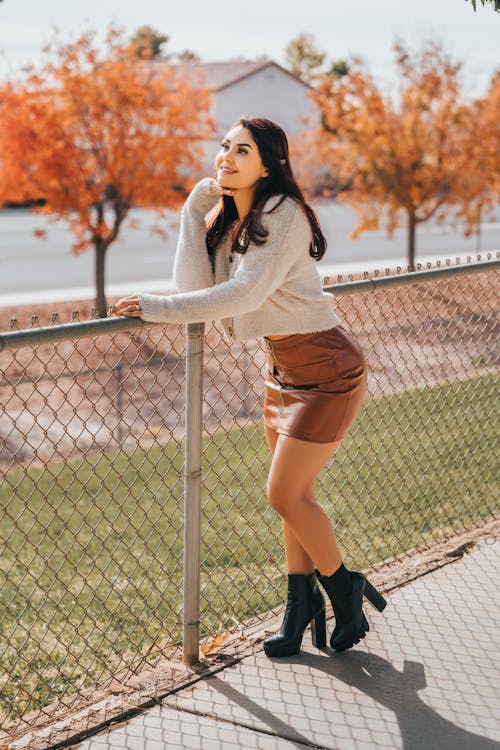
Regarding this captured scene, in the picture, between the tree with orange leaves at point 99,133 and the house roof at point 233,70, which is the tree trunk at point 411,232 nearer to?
the tree with orange leaves at point 99,133

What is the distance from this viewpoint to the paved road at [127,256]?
1912 centimetres

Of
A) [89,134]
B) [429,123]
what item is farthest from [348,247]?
[89,134]

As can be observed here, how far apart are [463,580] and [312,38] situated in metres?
70.2

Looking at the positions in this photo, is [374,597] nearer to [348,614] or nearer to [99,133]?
[348,614]

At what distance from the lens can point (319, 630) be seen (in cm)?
368

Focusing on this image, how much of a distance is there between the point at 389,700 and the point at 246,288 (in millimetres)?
1393

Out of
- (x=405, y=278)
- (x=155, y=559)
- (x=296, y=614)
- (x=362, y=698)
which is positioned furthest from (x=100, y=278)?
(x=362, y=698)

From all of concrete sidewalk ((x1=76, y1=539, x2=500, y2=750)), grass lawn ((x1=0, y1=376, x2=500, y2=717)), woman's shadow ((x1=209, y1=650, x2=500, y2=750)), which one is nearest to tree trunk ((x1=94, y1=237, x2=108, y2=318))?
grass lawn ((x1=0, y1=376, x2=500, y2=717))

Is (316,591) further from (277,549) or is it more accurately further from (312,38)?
(312,38)

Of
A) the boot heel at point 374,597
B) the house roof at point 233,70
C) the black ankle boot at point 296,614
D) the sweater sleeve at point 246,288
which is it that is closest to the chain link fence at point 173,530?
the sweater sleeve at point 246,288

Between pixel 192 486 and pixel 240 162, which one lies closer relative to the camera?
pixel 240 162

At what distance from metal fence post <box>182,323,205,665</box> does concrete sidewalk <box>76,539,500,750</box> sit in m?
0.19

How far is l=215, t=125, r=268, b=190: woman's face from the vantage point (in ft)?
10.8

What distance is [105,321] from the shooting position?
10.4 ft
